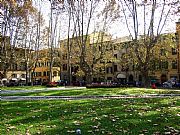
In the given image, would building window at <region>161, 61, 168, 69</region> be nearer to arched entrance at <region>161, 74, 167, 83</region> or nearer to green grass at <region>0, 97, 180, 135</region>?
arched entrance at <region>161, 74, 167, 83</region>

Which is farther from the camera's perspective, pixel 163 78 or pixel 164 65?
pixel 163 78

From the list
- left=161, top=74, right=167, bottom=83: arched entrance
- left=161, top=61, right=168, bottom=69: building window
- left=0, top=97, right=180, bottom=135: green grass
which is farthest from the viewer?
left=161, top=74, right=167, bottom=83: arched entrance

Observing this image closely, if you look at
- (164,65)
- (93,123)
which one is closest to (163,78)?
(164,65)

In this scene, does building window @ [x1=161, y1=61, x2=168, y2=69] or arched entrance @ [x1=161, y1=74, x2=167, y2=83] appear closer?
building window @ [x1=161, y1=61, x2=168, y2=69]

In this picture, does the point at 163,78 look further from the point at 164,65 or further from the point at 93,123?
the point at 93,123

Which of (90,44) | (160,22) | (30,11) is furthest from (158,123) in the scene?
(90,44)

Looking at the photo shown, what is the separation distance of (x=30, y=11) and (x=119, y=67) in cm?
4090

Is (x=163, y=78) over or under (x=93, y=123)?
over

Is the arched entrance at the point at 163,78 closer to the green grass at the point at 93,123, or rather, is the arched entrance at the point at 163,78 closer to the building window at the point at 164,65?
the building window at the point at 164,65

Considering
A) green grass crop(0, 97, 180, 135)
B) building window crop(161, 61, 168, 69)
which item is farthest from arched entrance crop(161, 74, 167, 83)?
green grass crop(0, 97, 180, 135)

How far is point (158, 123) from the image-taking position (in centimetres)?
957

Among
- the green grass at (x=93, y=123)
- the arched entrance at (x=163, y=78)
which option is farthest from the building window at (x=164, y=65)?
the green grass at (x=93, y=123)

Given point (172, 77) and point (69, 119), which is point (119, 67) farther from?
point (69, 119)

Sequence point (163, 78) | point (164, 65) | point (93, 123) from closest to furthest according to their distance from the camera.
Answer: point (93, 123) < point (164, 65) < point (163, 78)
